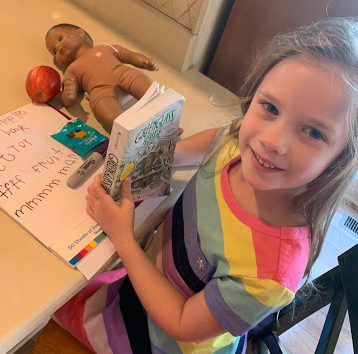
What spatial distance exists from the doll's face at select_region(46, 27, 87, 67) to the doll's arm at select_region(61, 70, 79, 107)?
0.06 m

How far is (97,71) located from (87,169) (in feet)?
0.74

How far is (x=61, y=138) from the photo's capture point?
0.77 metres

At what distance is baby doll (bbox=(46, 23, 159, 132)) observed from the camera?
834mm

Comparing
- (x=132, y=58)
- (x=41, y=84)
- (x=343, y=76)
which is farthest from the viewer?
(x=132, y=58)

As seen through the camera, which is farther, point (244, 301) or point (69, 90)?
point (69, 90)

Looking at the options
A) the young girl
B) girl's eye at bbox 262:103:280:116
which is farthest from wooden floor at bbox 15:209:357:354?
girl's eye at bbox 262:103:280:116

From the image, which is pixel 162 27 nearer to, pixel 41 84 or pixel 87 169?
pixel 41 84

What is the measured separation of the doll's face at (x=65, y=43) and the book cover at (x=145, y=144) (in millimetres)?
325

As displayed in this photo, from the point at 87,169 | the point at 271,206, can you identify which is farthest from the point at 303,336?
the point at 87,169

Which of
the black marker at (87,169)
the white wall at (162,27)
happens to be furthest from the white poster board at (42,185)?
the white wall at (162,27)

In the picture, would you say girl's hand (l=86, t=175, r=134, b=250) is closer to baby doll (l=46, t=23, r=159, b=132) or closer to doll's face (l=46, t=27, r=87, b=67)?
baby doll (l=46, t=23, r=159, b=132)

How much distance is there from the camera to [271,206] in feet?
2.24

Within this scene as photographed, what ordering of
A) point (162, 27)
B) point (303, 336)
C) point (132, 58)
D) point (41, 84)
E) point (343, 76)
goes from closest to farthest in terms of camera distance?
point (343, 76) → point (41, 84) → point (132, 58) → point (162, 27) → point (303, 336)

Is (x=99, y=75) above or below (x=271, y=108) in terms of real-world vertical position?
below
